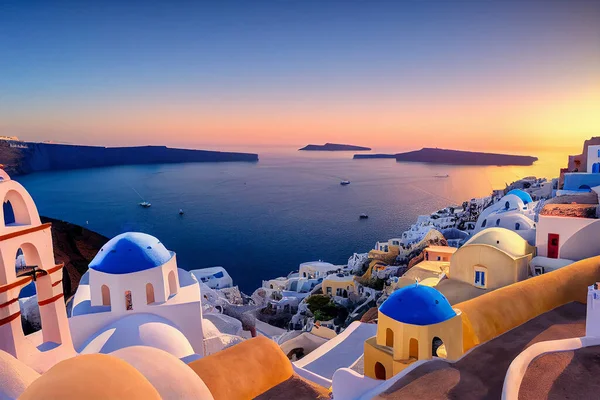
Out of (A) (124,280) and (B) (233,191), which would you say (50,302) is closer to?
(A) (124,280)

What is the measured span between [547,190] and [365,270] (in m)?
16.8

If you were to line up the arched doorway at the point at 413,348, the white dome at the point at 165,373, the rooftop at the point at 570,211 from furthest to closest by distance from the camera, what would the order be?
1. the rooftop at the point at 570,211
2. the arched doorway at the point at 413,348
3. the white dome at the point at 165,373

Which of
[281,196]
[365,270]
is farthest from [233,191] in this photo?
[365,270]

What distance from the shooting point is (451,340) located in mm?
6016

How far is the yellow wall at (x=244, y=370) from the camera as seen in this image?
582 centimetres

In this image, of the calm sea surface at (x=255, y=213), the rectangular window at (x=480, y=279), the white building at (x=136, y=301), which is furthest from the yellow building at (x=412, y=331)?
the calm sea surface at (x=255, y=213)

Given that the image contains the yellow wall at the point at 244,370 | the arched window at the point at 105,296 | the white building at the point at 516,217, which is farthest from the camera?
the white building at the point at 516,217

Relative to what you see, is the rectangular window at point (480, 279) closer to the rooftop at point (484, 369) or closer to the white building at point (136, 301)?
the rooftop at point (484, 369)

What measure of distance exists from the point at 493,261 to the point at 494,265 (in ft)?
0.35

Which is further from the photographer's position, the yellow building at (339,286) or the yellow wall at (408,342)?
the yellow building at (339,286)

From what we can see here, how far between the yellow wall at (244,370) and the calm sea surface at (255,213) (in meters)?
30.0

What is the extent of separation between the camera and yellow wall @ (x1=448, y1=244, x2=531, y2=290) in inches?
380

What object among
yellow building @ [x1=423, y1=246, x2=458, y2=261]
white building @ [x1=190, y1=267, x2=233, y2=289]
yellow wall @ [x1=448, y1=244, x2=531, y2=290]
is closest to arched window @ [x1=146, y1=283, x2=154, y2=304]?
yellow wall @ [x1=448, y1=244, x2=531, y2=290]

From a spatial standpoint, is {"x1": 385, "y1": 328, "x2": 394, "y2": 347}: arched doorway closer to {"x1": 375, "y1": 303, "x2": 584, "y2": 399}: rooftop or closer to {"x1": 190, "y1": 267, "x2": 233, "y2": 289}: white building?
{"x1": 375, "y1": 303, "x2": 584, "y2": 399}: rooftop
